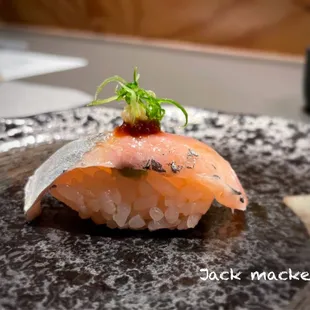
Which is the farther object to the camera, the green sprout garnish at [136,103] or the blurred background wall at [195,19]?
the blurred background wall at [195,19]

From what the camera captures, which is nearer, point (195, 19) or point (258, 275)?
point (258, 275)

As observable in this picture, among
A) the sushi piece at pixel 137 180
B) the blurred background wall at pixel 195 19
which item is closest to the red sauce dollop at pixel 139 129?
the sushi piece at pixel 137 180

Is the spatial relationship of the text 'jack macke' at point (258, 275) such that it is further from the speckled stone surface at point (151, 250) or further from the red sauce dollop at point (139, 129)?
the red sauce dollop at point (139, 129)

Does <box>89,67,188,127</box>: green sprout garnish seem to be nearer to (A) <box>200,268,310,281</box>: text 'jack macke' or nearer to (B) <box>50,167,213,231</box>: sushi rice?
(B) <box>50,167,213,231</box>: sushi rice

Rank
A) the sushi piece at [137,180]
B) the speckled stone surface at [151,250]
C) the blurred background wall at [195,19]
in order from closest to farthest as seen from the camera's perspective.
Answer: the speckled stone surface at [151,250] → the sushi piece at [137,180] → the blurred background wall at [195,19]

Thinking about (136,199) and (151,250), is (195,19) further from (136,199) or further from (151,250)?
(151,250)

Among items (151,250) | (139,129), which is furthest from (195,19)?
(151,250)

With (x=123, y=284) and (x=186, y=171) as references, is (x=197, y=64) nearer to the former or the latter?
(x=186, y=171)
